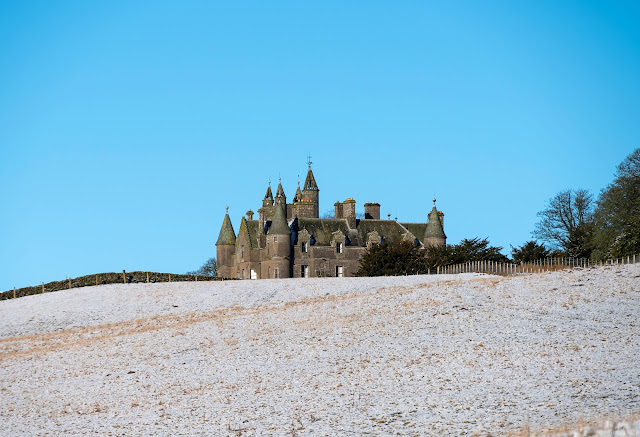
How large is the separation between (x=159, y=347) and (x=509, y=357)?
13.5m

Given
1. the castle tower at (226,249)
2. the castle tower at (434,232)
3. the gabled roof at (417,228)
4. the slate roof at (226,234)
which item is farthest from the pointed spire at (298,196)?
the castle tower at (434,232)

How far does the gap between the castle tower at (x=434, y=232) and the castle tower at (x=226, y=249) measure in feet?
66.9

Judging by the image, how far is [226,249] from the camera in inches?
3556

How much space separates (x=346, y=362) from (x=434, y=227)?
205 feet

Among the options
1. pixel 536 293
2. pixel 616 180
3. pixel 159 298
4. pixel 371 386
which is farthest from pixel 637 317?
pixel 616 180

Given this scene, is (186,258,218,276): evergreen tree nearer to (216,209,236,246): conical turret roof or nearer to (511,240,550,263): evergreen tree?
(216,209,236,246): conical turret roof

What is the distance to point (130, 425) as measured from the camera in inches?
814

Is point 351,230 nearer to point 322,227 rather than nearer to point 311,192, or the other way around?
point 322,227

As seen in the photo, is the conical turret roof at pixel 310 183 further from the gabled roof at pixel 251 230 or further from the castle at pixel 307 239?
the gabled roof at pixel 251 230

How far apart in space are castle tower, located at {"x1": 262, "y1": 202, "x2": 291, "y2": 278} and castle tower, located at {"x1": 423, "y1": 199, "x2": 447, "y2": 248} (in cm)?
1449

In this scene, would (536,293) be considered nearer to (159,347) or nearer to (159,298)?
(159,347)

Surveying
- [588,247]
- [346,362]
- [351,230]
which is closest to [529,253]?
[588,247]

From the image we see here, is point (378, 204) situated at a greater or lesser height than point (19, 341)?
greater

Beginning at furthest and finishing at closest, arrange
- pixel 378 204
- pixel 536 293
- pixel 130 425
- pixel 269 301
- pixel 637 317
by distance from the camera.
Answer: pixel 378 204 → pixel 269 301 → pixel 536 293 → pixel 637 317 → pixel 130 425
